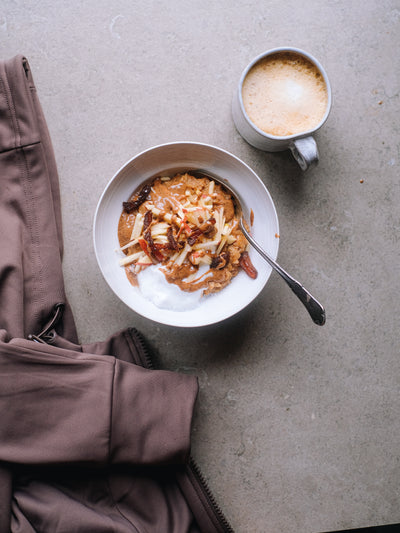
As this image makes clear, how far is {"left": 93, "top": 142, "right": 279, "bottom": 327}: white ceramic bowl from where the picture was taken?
3.71 ft

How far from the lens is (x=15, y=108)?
1.22 m

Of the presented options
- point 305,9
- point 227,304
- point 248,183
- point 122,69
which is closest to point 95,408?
point 227,304

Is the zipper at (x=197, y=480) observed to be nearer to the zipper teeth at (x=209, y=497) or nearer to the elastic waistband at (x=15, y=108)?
the zipper teeth at (x=209, y=497)

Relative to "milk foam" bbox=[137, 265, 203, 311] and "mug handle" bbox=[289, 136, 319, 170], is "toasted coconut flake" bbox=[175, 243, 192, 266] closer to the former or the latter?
"milk foam" bbox=[137, 265, 203, 311]

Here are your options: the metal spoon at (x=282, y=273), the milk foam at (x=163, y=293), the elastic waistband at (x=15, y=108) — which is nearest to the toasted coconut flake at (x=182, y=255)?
the milk foam at (x=163, y=293)

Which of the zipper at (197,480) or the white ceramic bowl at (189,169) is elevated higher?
the white ceramic bowl at (189,169)

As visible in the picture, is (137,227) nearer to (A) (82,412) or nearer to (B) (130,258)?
(B) (130,258)

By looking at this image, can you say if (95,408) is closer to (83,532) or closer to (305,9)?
(83,532)

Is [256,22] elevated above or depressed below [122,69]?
above

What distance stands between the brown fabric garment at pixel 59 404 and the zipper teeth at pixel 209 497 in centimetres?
1

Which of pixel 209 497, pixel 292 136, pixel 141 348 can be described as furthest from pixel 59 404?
pixel 292 136

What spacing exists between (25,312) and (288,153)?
0.97m

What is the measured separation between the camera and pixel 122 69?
1.29 meters

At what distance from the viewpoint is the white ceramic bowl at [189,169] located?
113 centimetres
